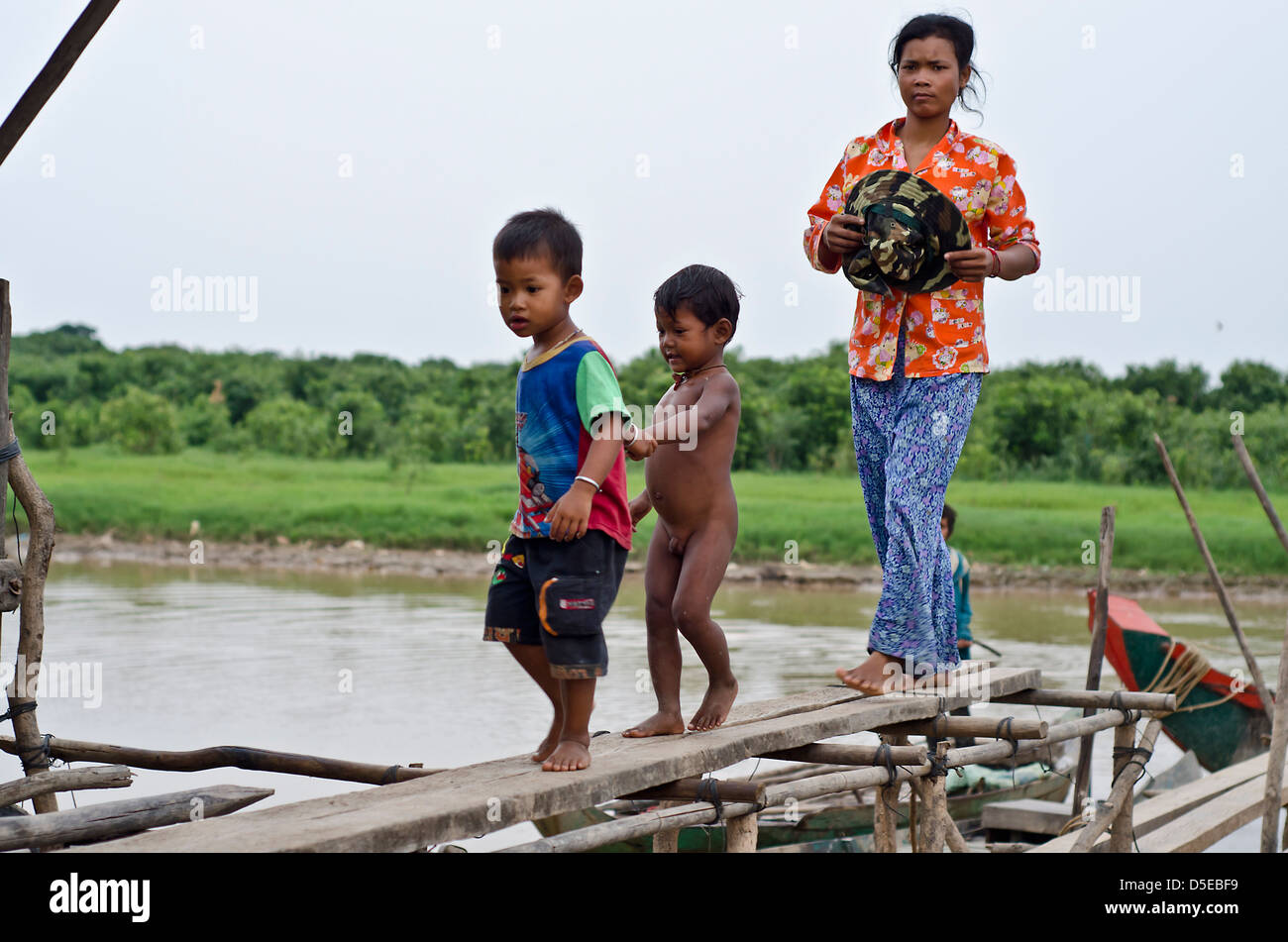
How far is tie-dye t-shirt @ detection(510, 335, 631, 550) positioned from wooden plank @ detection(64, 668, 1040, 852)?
53 cm

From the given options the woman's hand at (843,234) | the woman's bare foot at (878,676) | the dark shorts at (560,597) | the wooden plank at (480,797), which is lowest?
the wooden plank at (480,797)

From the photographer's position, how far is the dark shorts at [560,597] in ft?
10.2

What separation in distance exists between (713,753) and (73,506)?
2200cm

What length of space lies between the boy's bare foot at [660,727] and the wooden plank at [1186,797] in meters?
2.93

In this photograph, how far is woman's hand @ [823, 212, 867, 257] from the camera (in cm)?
398

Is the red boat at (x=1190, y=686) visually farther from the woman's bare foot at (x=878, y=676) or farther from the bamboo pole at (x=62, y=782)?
the bamboo pole at (x=62, y=782)

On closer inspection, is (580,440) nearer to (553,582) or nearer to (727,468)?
(553,582)

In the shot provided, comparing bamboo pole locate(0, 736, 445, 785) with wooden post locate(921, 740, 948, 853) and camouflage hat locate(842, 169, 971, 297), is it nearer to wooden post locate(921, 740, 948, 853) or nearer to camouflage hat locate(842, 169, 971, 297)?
wooden post locate(921, 740, 948, 853)

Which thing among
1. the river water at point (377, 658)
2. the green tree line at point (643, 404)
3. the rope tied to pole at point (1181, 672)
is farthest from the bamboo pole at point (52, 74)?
the green tree line at point (643, 404)

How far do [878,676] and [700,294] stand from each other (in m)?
1.23

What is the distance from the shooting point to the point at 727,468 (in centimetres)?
375

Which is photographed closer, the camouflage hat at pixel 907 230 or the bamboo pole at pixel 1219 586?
the camouflage hat at pixel 907 230

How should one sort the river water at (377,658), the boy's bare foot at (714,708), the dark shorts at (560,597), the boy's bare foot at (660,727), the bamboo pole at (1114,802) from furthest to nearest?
the river water at (377,658) → the bamboo pole at (1114,802) → the boy's bare foot at (714,708) → the boy's bare foot at (660,727) → the dark shorts at (560,597)
